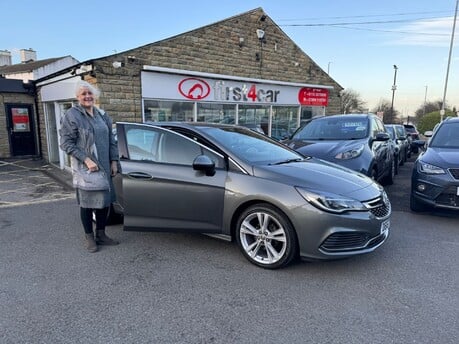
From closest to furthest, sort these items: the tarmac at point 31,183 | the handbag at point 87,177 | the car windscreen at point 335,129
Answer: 1. the handbag at point 87,177
2. the car windscreen at point 335,129
3. the tarmac at point 31,183

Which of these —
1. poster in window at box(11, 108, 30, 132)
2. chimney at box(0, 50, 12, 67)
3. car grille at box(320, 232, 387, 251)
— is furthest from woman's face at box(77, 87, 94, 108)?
chimney at box(0, 50, 12, 67)

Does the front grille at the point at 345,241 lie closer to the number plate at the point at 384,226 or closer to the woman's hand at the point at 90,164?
the number plate at the point at 384,226

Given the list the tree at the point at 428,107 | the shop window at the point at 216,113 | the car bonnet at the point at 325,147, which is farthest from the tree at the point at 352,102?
the car bonnet at the point at 325,147

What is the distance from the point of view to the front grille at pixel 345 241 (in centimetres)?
306

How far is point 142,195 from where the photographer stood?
3719 millimetres

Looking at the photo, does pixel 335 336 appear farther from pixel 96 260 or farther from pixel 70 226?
pixel 70 226

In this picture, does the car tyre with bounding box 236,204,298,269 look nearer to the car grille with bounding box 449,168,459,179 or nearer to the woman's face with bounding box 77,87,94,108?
the woman's face with bounding box 77,87,94,108

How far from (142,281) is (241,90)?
9.24m

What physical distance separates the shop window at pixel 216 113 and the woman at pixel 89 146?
6.65 metres

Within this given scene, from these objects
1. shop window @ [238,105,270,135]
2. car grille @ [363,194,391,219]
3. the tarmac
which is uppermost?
shop window @ [238,105,270,135]

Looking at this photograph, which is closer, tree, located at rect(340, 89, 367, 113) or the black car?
the black car

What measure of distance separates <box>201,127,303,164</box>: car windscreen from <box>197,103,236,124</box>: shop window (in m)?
6.29

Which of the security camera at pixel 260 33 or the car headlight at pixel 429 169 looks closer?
the car headlight at pixel 429 169

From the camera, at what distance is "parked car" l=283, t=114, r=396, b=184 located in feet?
18.0
